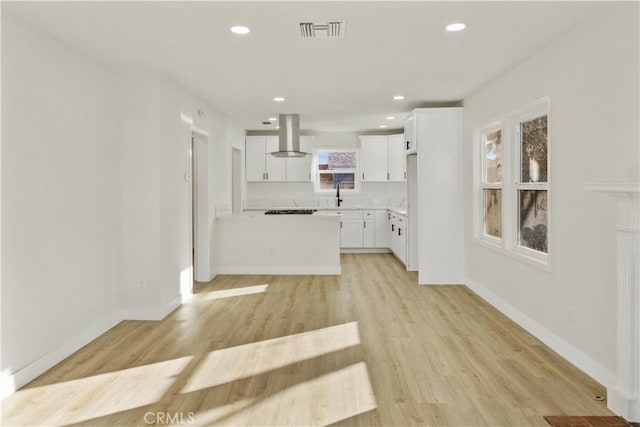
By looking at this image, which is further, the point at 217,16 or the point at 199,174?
the point at 199,174

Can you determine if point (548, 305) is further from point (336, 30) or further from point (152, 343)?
point (152, 343)

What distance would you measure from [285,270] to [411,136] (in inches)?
107

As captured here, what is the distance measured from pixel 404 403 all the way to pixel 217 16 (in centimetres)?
274

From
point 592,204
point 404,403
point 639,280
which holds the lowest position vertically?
point 404,403

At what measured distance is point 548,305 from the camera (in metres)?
3.65

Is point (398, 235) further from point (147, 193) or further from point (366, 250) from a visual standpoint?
point (147, 193)

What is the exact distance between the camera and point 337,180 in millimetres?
9352

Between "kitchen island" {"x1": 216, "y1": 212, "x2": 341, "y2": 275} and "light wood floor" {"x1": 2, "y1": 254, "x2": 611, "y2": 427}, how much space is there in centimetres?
→ 187

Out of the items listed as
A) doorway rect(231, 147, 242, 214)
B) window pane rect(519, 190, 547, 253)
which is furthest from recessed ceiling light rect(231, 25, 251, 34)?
doorway rect(231, 147, 242, 214)

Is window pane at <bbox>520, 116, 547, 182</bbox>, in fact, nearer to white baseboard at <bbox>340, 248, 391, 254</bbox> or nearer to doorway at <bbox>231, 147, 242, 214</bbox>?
white baseboard at <bbox>340, 248, 391, 254</bbox>

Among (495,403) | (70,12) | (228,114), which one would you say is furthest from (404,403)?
(228,114)

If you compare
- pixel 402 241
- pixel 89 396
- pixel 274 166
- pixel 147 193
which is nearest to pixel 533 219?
pixel 402 241

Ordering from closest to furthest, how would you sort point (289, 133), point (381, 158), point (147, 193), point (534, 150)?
point (534, 150) < point (147, 193) < point (289, 133) < point (381, 158)

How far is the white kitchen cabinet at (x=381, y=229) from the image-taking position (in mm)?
8781
